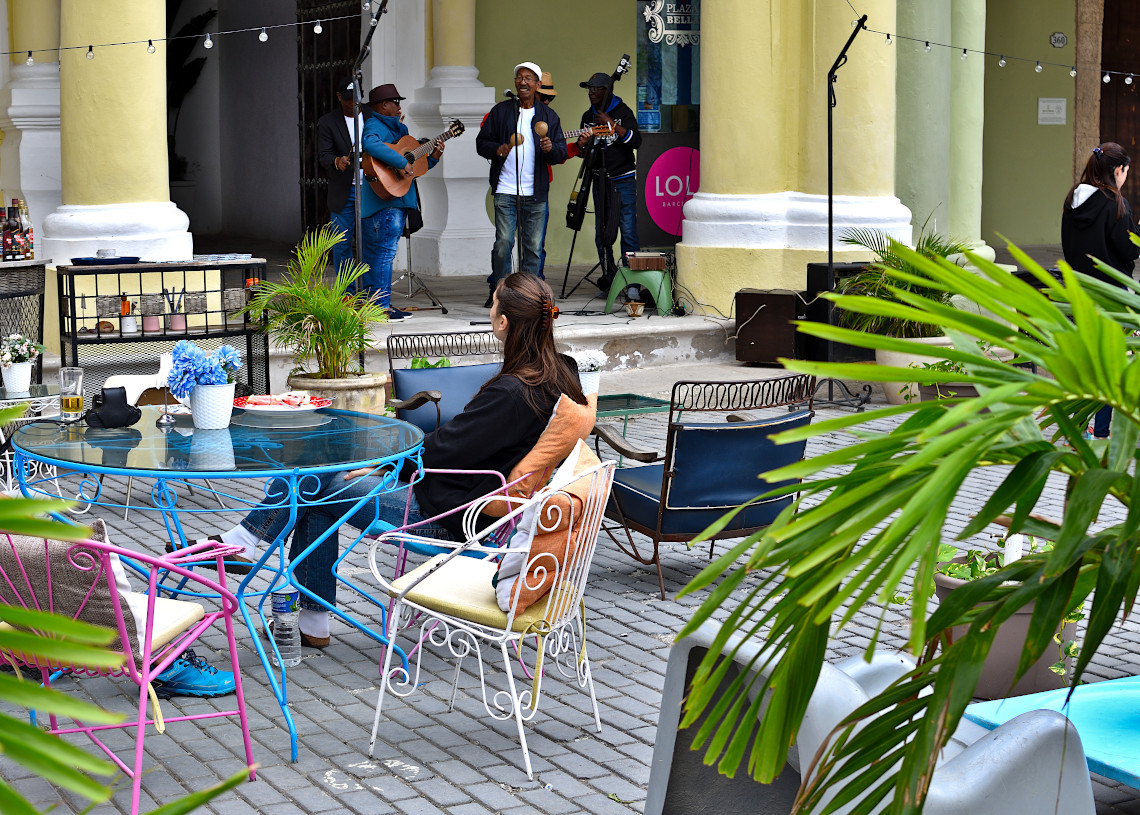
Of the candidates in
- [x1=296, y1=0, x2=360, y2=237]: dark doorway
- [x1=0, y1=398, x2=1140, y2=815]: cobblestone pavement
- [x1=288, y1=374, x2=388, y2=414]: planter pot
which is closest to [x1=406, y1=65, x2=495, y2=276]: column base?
[x1=296, y1=0, x2=360, y2=237]: dark doorway

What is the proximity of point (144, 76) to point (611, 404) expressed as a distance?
404 cm

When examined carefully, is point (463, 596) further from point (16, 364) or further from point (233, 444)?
point (16, 364)

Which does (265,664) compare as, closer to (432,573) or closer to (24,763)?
(432,573)

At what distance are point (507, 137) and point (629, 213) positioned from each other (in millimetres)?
1865

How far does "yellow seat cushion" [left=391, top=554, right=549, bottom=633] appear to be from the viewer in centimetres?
392

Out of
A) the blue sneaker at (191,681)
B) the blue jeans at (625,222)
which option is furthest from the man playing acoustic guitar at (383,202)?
the blue sneaker at (191,681)

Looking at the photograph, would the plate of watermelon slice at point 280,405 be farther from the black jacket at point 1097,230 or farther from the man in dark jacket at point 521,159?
the man in dark jacket at point 521,159

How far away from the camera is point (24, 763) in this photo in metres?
0.80

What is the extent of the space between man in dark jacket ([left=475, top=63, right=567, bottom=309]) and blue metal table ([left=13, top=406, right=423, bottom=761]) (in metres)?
5.67

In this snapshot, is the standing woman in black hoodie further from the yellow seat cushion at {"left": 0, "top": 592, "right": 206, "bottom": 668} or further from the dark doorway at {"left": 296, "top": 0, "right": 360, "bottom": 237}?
the dark doorway at {"left": 296, "top": 0, "right": 360, "bottom": 237}

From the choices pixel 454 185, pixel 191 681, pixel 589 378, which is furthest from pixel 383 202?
pixel 191 681

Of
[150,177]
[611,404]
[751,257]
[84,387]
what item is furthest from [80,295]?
[751,257]

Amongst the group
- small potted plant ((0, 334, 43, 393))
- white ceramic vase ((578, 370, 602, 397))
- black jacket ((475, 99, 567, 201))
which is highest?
black jacket ((475, 99, 567, 201))

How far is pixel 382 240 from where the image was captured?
10.3 m
